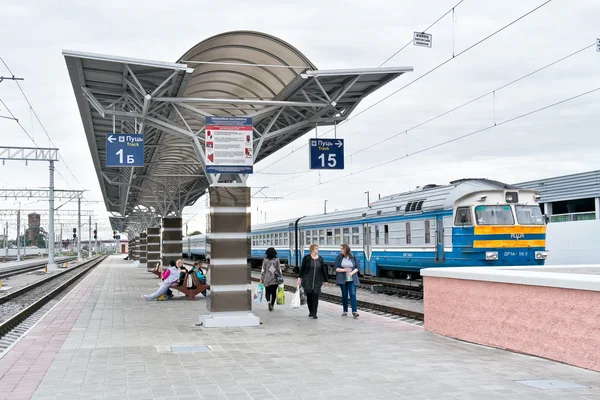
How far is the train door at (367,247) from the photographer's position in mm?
23531

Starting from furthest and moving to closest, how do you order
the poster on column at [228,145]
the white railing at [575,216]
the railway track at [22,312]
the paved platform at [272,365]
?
the white railing at [575,216] < the railway track at [22,312] < the poster on column at [228,145] < the paved platform at [272,365]

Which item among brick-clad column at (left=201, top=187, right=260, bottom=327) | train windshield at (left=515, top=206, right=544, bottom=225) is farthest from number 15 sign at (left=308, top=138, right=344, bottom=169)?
train windshield at (left=515, top=206, right=544, bottom=225)

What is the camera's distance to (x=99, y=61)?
12.0 meters

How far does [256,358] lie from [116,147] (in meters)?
7.95

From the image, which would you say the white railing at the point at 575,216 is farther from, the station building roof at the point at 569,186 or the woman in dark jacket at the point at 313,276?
the woman in dark jacket at the point at 313,276

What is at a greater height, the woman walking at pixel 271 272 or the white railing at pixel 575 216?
the white railing at pixel 575 216

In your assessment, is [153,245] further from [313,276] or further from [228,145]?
[228,145]

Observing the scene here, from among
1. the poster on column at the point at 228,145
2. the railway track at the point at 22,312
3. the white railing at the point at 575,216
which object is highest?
Answer: the poster on column at the point at 228,145

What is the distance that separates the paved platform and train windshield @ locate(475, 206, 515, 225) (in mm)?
5557

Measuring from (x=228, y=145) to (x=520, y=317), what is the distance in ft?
20.5

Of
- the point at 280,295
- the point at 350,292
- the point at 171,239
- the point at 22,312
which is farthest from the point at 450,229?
the point at 171,239

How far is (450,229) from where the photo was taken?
17766 mm

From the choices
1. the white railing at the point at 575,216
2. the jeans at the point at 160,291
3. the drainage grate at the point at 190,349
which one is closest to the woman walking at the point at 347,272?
the drainage grate at the point at 190,349

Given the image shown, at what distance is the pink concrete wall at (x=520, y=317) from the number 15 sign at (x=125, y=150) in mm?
7332
